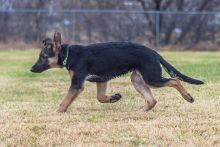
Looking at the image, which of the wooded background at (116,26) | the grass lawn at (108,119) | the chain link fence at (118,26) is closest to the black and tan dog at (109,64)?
the grass lawn at (108,119)

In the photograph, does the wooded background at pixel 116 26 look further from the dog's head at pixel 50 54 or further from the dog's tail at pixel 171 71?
the dog's tail at pixel 171 71

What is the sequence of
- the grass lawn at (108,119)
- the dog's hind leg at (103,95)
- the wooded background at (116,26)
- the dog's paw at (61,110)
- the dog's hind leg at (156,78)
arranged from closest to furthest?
1. the grass lawn at (108,119)
2. the dog's hind leg at (156,78)
3. the dog's paw at (61,110)
4. the dog's hind leg at (103,95)
5. the wooded background at (116,26)

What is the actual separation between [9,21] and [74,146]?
24.9 m

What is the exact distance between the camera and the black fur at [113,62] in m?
8.91

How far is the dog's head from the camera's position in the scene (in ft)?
29.9

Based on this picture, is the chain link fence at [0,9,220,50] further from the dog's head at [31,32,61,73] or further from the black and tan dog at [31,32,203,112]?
the black and tan dog at [31,32,203,112]

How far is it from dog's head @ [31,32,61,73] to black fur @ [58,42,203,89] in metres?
0.09

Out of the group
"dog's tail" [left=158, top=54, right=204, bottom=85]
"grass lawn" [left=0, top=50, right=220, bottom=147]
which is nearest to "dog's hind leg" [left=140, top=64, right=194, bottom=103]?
"dog's tail" [left=158, top=54, right=204, bottom=85]

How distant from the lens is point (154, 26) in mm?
30453

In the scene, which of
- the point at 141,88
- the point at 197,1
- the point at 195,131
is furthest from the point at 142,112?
the point at 197,1

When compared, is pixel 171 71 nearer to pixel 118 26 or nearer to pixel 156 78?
pixel 156 78

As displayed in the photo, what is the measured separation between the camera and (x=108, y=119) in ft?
27.0

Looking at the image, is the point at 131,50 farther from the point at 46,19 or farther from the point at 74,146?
the point at 46,19

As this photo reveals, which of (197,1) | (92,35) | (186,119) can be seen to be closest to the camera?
(186,119)
